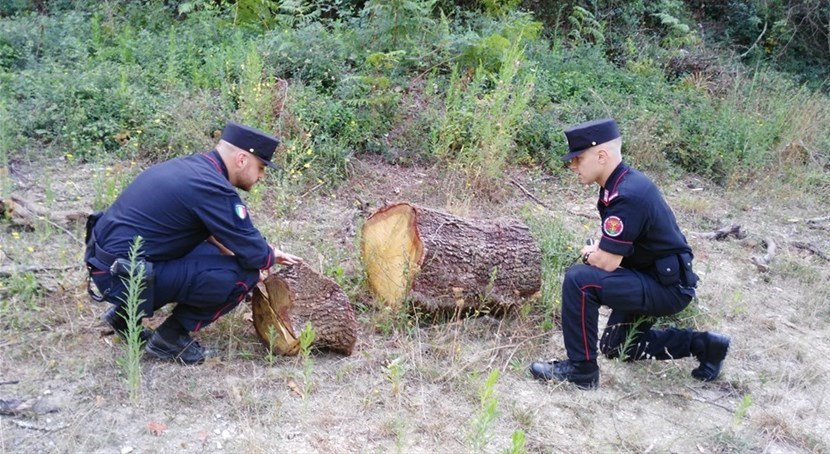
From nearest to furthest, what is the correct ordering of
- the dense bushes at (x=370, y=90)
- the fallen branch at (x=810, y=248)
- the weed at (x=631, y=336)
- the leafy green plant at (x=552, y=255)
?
the weed at (x=631, y=336)
the leafy green plant at (x=552, y=255)
the dense bushes at (x=370, y=90)
the fallen branch at (x=810, y=248)

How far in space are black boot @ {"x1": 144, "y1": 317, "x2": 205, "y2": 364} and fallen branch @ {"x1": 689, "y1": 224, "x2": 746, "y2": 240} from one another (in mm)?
5277

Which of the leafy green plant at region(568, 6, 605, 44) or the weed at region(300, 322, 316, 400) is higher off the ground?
the leafy green plant at region(568, 6, 605, 44)

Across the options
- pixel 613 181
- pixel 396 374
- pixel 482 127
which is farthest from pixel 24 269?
pixel 482 127

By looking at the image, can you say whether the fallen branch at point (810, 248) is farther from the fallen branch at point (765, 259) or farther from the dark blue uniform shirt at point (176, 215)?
the dark blue uniform shirt at point (176, 215)

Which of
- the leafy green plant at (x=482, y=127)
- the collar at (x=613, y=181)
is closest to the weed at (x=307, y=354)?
the collar at (x=613, y=181)

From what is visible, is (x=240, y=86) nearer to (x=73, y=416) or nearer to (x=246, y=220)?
A: (x=246, y=220)

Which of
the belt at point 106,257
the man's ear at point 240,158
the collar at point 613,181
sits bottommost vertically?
the belt at point 106,257

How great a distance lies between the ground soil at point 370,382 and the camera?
13.5 ft

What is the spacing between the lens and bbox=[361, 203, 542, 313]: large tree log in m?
5.25

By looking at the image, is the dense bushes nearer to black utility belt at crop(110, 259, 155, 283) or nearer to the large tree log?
the large tree log

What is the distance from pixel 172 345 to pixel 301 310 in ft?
2.57

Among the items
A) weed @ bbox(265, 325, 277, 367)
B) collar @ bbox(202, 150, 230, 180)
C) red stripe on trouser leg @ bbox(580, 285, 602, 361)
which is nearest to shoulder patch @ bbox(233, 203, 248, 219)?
collar @ bbox(202, 150, 230, 180)

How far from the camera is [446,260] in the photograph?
208 inches

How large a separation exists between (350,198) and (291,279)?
2.80 metres
